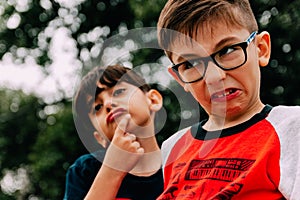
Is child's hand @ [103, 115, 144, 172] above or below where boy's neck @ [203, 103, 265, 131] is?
below

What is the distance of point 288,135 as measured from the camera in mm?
Answer: 926

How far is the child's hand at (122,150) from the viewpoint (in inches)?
49.5

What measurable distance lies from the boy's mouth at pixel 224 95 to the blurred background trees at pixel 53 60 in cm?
399

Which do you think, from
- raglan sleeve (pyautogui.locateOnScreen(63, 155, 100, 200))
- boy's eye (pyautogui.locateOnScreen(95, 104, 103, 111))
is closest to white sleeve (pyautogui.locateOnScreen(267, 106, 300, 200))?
boy's eye (pyautogui.locateOnScreen(95, 104, 103, 111))

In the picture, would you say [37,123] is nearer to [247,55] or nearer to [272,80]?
[272,80]

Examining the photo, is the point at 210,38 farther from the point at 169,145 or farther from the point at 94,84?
the point at 94,84

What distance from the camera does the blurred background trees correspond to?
6270mm

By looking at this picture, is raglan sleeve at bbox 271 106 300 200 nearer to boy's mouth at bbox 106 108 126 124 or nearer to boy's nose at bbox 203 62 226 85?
boy's nose at bbox 203 62 226 85

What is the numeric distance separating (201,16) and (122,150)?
0.40 metres

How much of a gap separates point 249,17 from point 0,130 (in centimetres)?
888

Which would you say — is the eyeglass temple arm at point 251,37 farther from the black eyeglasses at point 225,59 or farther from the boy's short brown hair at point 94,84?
the boy's short brown hair at point 94,84

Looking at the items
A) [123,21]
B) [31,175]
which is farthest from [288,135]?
[31,175]

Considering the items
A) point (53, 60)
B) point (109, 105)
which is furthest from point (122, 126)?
point (53, 60)

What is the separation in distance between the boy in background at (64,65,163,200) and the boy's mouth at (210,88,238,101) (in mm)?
313
